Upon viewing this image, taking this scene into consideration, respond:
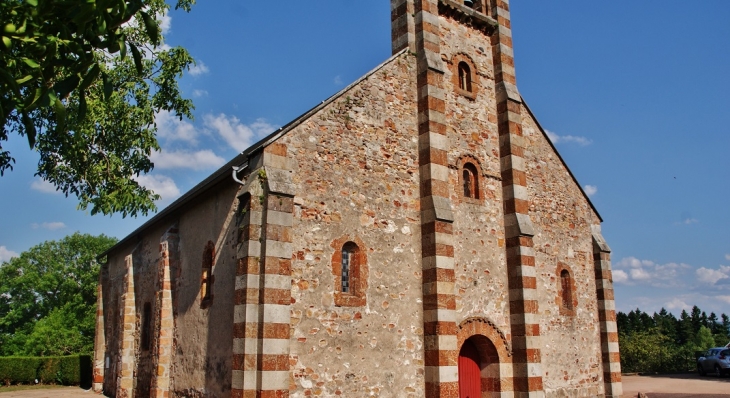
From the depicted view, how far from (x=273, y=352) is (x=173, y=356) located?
547 cm

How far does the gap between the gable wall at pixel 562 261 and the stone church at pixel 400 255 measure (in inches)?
2.2

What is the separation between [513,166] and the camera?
15.4m

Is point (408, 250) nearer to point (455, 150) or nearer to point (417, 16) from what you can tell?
point (455, 150)

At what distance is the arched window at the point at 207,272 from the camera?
13.3m

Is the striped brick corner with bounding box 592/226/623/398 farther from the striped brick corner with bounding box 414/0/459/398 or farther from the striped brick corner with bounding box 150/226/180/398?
the striped brick corner with bounding box 150/226/180/398

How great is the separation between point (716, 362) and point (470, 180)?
18442 mm

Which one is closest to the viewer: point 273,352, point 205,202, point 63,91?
point 63,91

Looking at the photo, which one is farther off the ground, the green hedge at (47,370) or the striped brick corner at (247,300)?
the striped brick corner at (247,300)

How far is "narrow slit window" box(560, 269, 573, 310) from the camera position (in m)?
16.5

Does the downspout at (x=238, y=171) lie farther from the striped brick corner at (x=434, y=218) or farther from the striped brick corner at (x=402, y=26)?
the striped brick corner at (x=402, y=26)

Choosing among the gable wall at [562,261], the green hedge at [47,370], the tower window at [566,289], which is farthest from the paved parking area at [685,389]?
the green hedge at [47,370]

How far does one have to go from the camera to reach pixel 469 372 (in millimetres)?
13789

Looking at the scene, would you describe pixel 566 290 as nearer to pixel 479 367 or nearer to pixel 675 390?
pixel 479 367

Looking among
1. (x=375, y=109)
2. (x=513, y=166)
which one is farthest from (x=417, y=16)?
(x=513, y=166)
